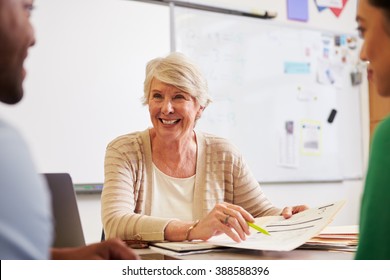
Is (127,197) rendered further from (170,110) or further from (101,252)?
(101,252)

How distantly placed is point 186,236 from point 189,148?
0.46 meters

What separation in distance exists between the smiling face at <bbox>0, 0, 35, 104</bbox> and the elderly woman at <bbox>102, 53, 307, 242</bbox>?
30.8 inches

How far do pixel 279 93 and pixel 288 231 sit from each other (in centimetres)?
179

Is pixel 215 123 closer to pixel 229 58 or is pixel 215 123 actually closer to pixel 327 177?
pixel 229 58

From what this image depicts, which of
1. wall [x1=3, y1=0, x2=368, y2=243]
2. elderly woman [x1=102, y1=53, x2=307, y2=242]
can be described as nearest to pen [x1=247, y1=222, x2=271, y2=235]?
elderly woman [x1=102, y1=53, x2=307, y2=242]

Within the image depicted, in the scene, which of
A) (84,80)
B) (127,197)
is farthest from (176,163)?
(84,80)

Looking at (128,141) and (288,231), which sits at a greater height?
(128,141)

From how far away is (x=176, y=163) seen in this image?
1.36m

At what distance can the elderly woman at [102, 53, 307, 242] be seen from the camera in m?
1.26

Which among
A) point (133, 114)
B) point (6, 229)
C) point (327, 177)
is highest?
point (133, 114)

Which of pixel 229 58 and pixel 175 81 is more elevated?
pixel 229 58

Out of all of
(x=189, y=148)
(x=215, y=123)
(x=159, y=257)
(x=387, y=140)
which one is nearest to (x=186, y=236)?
(x=159, y=257)

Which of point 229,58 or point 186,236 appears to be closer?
point 186,236

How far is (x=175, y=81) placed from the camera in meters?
→ 1.28
